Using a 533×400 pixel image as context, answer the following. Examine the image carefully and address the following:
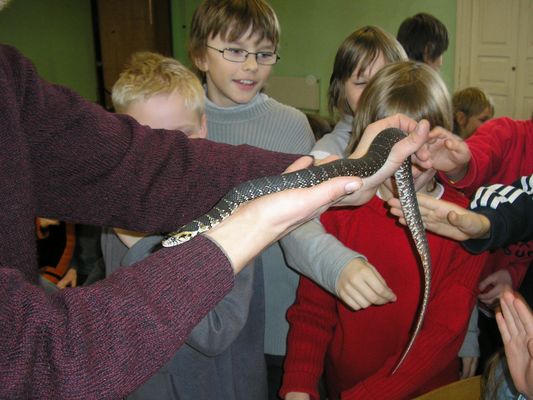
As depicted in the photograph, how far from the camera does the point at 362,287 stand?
1.85 meters

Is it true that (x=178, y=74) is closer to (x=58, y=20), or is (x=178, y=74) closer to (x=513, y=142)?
(x=513, y=142)

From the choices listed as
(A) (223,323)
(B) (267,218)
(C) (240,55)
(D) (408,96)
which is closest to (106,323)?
(B) (267,218)

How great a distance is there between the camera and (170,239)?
5.64 feet

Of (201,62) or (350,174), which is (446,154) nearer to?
(350,174)

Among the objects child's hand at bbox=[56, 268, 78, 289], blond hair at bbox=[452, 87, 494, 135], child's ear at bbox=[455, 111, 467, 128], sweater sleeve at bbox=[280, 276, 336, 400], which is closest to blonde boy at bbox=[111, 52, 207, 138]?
sweater sleeve at bbox=[280, 276, 336, 400]

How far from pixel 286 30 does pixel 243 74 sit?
763 cm

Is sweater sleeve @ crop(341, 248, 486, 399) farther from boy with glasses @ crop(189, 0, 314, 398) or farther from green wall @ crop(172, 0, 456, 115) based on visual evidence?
green wall @ crop(172, 0, 456, 115)

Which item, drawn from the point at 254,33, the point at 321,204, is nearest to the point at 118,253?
the point at 321,204

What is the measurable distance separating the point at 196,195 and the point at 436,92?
4.13 ft

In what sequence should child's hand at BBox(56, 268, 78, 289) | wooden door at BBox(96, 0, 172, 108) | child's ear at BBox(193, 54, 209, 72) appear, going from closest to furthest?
child's ear at BBox(193, 54, 209, 72)
child's hand at BBox(56, 268, 78, 289)
wooden door at BBox(96, 0, 172, 108)

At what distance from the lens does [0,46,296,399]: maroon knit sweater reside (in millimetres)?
937

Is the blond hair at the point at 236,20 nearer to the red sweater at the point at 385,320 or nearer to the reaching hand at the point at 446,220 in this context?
the red sweater at the point at 385,320

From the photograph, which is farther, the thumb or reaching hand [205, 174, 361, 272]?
the thumb

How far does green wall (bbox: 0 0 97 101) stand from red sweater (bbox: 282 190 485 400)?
774cm
